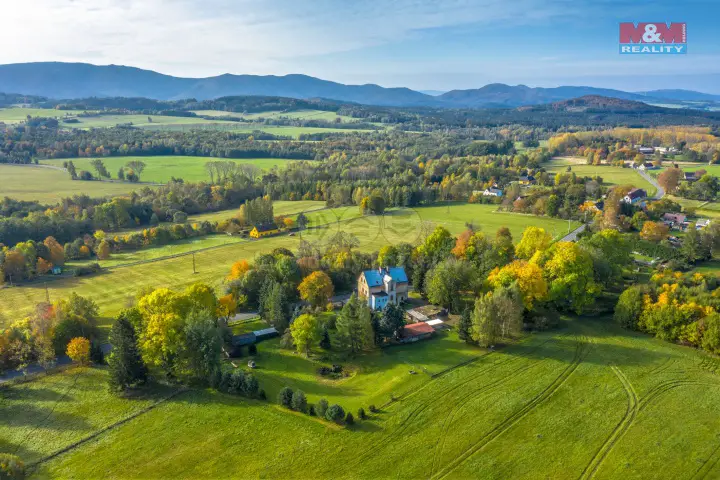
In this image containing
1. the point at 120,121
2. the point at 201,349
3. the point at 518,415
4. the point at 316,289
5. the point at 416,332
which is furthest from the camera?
the point at 120,121

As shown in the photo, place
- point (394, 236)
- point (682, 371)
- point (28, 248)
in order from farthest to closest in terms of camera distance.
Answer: point (394, 236), point (28, 248), point (682, 371)

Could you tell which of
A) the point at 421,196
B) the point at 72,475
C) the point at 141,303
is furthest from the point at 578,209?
the point at 72,475

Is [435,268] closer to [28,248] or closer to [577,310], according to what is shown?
[577,310]

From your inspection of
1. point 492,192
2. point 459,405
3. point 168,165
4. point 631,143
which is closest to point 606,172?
point 492,192

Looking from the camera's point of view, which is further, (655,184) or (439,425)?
(655,184)

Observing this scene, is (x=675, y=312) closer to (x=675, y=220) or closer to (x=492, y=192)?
(x=675, y=220)

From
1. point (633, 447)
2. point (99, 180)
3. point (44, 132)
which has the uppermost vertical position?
point (44, 132)

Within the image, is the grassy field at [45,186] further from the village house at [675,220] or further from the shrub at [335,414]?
the village house at [675,220]

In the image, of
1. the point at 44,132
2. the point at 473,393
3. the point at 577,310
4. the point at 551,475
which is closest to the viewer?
the point at 551,475
